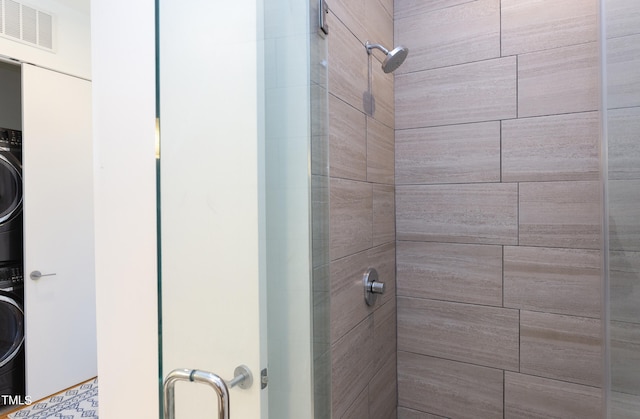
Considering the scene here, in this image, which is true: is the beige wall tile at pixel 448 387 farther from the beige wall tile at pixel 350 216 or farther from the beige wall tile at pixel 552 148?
the beige wall tile at pixel 552 148

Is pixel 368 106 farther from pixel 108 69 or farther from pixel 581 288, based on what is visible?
pixel 581 288

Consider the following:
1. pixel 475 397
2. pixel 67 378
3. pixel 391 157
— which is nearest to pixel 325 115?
pixel 391 157

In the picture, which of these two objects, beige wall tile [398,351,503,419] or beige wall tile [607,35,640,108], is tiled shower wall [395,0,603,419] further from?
beige wall tile [607,35,640,108]

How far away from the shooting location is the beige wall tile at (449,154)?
4.72 feet

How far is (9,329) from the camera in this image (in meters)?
2.18

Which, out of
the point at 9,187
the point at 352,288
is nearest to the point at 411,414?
the point at 352,288

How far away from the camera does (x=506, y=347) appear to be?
1.43m

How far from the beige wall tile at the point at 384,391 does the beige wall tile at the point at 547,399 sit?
45 cm

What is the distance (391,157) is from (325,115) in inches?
34.1

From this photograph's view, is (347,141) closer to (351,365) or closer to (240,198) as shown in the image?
(240,198)

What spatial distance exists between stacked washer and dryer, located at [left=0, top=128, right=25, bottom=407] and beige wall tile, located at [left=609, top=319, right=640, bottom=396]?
115 inches

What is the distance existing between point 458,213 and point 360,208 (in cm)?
51

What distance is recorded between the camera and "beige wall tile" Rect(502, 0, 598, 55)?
1.29m

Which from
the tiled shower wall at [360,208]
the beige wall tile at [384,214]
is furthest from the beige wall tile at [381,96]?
the beige wall tile at [384,214]
